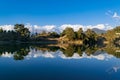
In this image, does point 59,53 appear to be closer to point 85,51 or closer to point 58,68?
point 85,51

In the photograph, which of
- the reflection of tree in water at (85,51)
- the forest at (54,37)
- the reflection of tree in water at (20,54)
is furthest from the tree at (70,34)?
the reflection of tree in water at (20,54)

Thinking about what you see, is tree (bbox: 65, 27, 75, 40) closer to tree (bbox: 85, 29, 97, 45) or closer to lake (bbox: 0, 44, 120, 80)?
tree (bbox: 85, 29, 97, 45)

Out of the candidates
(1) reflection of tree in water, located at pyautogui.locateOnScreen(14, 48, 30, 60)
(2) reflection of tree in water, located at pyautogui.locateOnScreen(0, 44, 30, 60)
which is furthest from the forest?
(1) reflection of tree in water, located at pyautogui.locateOnScreen(14, 48, 30, 60)

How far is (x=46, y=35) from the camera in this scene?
123m

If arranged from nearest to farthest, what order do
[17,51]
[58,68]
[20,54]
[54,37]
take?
[58,68] → [20,54] → [17,51] → [54,37]

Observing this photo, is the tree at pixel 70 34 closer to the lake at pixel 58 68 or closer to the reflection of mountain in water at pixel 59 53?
the reflection of mountain in water at pixel 59 53

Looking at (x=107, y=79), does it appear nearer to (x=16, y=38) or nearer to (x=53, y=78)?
(x=53, y=78)

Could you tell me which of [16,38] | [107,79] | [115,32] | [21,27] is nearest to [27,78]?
[107,79]

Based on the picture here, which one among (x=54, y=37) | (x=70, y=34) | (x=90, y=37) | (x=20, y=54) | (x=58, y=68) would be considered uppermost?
(x=70, y=34)

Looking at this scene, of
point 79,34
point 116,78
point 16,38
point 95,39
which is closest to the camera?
point 116,78

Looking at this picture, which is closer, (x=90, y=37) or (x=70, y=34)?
(x=70, y=34)

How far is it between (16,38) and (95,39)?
118ft

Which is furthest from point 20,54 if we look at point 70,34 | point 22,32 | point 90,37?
point 90,37

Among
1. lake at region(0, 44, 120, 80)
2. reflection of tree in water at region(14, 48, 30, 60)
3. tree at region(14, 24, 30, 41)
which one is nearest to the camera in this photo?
lake at region(0, 44, 120, 80)
